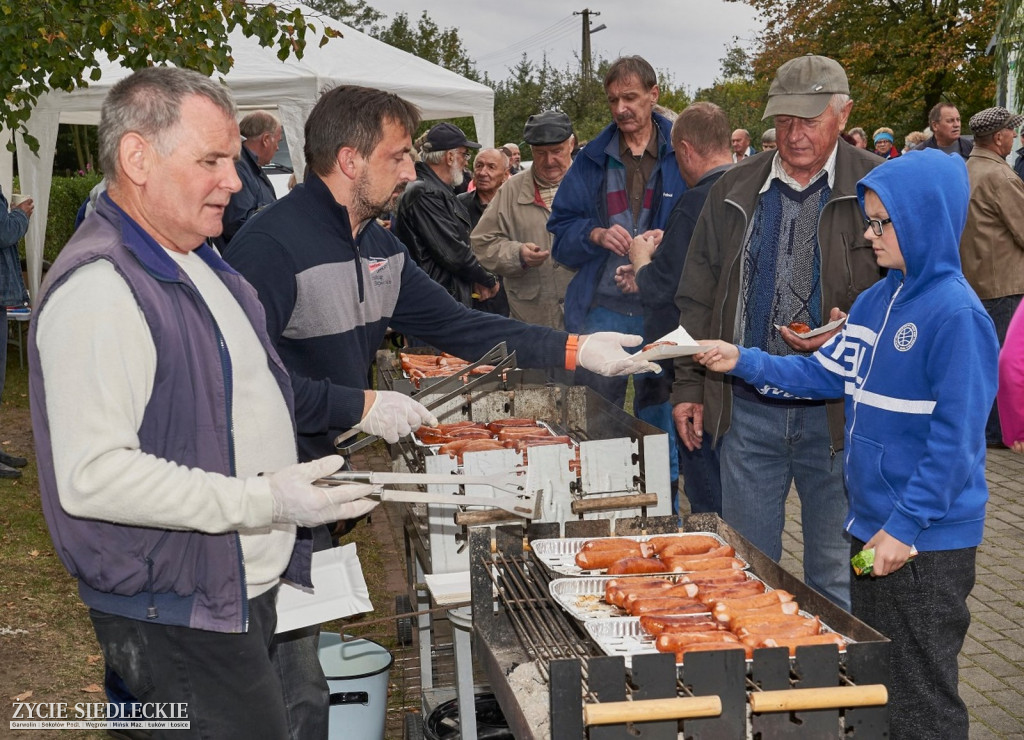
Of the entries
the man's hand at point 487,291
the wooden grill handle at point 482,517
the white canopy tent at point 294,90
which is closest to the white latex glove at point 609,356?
the wooden grill handle at point 482,517

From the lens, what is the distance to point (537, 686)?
2467 mm

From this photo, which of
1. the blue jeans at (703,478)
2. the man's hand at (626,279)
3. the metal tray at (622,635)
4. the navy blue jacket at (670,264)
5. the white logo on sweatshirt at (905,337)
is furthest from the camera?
the man's hand at (626,279)

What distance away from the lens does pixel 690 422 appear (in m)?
4.56

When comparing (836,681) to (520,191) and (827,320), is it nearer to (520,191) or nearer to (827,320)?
(827,320)

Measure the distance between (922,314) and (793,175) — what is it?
123 centimetres

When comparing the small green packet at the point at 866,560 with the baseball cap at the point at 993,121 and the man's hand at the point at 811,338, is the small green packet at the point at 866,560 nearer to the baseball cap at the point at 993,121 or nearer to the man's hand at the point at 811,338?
the man's hand at the point at 811,338

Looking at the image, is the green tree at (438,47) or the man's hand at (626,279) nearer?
the man's hand at (626,279)

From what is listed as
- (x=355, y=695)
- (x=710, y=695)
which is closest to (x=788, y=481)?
(x=355, y=695)

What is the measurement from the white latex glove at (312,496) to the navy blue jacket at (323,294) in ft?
2.85

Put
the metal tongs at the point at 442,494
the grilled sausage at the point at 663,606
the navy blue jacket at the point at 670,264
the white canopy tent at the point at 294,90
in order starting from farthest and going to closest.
A: the white canopy tent at the point at 294,90 → the navy blue jacket at the point at 670,264 → the grilled sausage at the point at 663,606 → the metal tongs at the point at 442,494

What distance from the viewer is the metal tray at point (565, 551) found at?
3.06 meters

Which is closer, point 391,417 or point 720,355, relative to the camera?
point 391,417

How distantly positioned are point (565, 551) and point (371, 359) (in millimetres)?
1135

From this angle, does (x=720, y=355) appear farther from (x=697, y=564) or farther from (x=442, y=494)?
(x=442, y=494)
